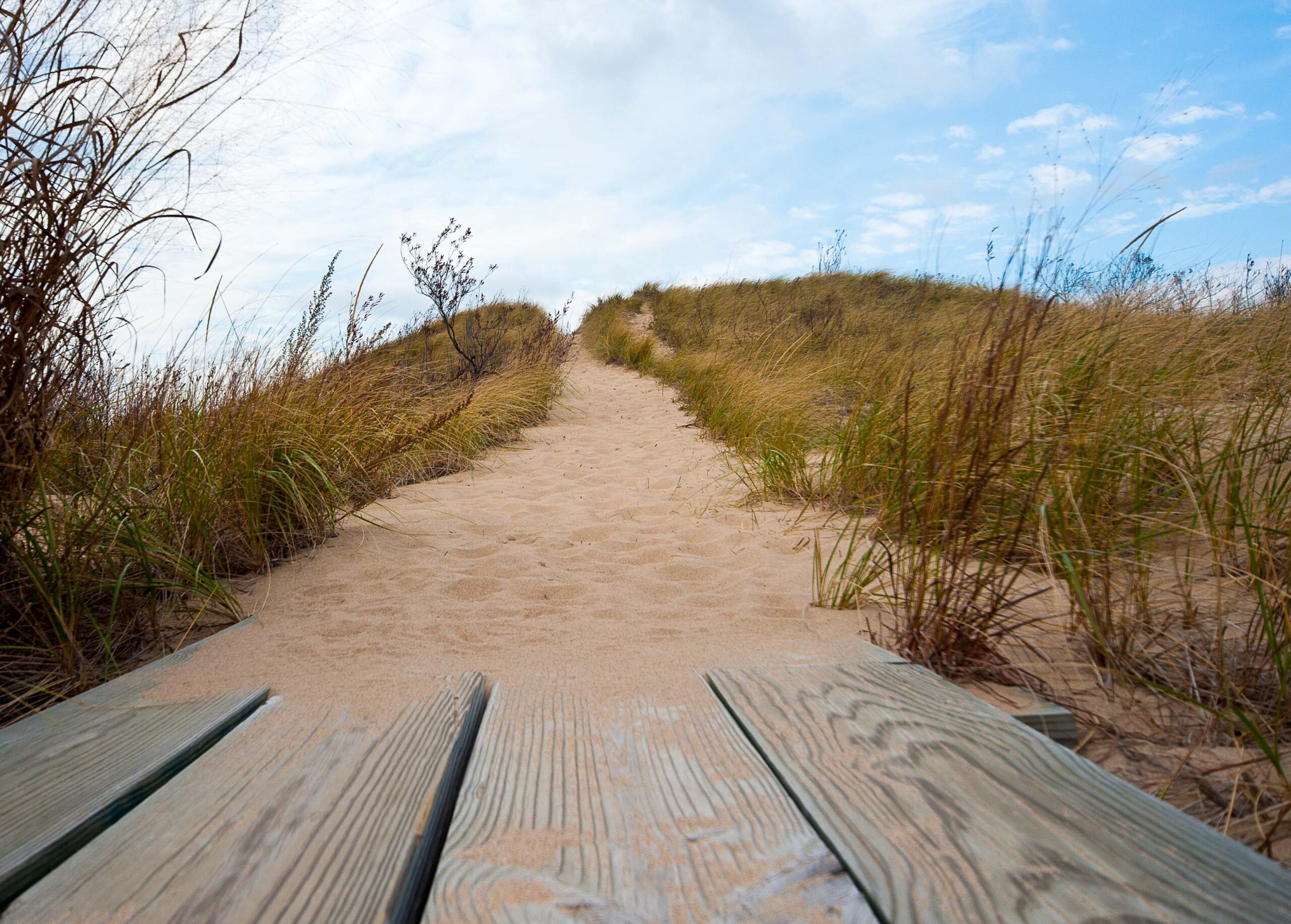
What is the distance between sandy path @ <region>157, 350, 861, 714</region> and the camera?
179 cm

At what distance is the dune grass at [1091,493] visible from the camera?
1745mm

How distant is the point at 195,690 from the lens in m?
1.71

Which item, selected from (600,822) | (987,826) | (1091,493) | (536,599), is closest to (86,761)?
(600,822)

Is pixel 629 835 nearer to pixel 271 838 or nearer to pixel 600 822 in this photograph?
pixel 600 822


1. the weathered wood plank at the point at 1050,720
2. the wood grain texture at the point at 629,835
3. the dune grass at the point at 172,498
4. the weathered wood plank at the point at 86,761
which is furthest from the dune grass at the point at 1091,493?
the dune grass at the point at 172,498

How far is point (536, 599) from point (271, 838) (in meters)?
1.73

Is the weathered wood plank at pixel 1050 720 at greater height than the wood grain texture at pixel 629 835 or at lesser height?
lesser

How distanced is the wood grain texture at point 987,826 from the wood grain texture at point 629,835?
0.05m

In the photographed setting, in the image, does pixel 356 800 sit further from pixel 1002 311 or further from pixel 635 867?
pixel 1002 311

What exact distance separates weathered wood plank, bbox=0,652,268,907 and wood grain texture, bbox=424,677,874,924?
47 cm

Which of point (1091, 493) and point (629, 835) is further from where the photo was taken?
point (1091, 493)

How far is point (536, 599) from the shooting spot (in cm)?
263

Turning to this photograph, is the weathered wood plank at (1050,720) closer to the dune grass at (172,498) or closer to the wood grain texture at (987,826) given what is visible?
the wood grain texture at (987,826)

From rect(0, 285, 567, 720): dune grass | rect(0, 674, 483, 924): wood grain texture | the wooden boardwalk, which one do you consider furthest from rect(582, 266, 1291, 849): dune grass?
rect(0, 285, 567, 720): dune grass
